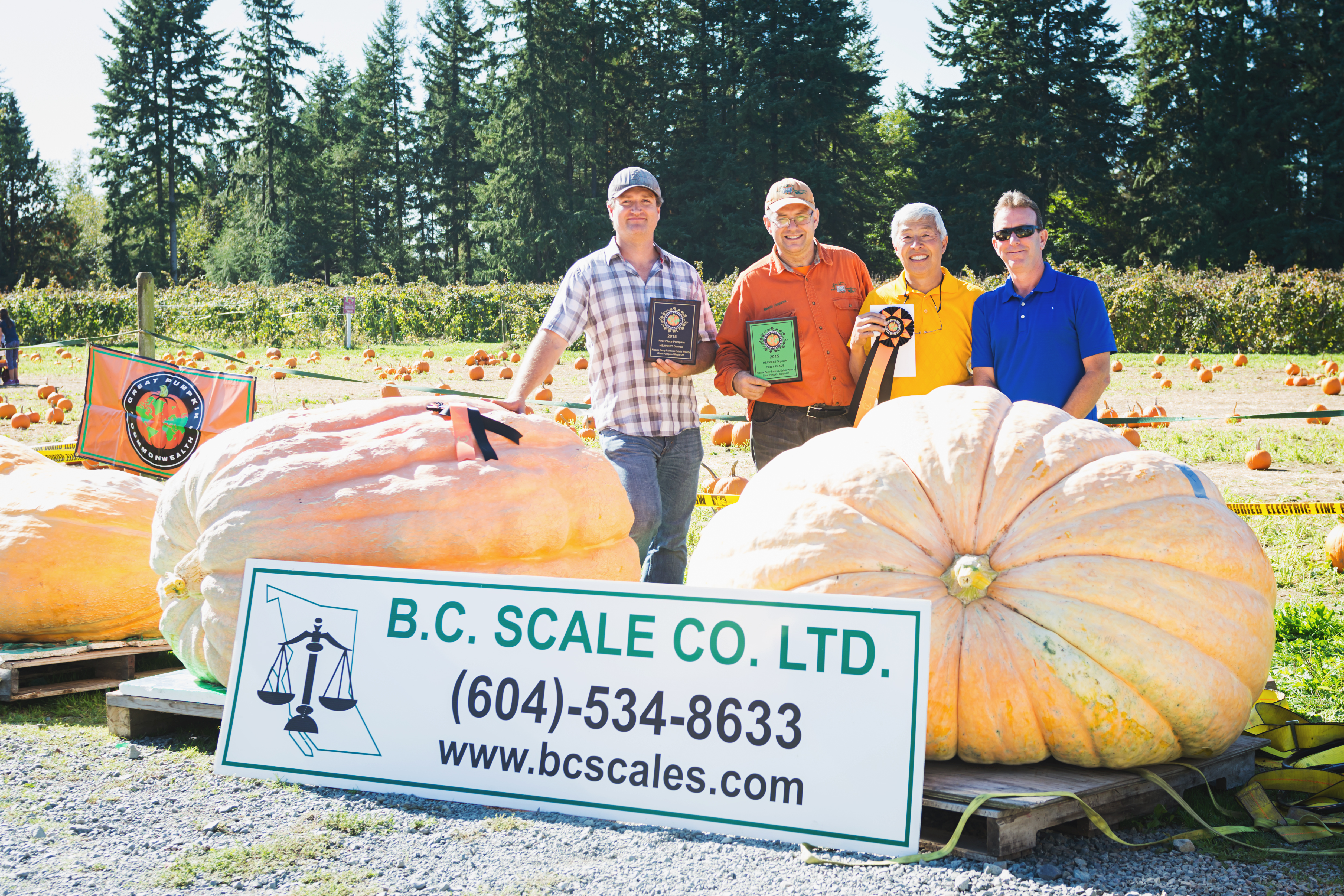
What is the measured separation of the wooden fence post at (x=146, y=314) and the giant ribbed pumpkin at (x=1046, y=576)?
5.83 m

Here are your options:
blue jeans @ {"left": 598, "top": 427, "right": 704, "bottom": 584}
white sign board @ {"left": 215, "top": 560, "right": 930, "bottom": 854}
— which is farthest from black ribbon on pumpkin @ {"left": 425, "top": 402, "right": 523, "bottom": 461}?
blue jeans @ {"left": 598, "top": 427, "right": 704, "bottom": 584}

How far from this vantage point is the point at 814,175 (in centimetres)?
3962

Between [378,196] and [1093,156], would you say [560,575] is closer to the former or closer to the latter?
[1093,156]

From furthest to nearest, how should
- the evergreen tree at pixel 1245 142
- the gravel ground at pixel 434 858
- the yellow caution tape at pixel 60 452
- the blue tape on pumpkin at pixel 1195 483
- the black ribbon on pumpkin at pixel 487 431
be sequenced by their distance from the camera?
the evergreen tree at pixel 1245 142, the yellow caution tape at pixel 60 452, the black ribbon on pumpkin at pixel 487 431, the blue tape on pumpkin at pixel 1195 483, the gravel ground at pixel 434 858

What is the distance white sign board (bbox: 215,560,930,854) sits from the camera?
2.43 metres

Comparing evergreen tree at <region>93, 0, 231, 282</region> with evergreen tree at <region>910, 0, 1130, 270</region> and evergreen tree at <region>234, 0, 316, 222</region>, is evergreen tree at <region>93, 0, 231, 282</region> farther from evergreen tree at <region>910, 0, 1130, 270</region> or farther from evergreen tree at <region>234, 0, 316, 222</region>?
→ evergreen tree at <region>910, 0, 1130, 270</region>

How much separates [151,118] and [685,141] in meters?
27.5

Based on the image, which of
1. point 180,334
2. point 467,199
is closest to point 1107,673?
point 180,334

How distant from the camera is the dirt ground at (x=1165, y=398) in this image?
7828mm

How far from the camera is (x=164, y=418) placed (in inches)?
237

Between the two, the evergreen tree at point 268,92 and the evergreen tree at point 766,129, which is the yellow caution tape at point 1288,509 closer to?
the evergreen tree at point 766,129

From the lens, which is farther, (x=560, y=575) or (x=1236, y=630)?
(x=560, y=575)

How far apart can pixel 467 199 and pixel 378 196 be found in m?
5.34

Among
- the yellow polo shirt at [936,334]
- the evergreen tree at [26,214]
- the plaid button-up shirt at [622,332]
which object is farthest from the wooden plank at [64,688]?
the evergreen tree at [26,214]
